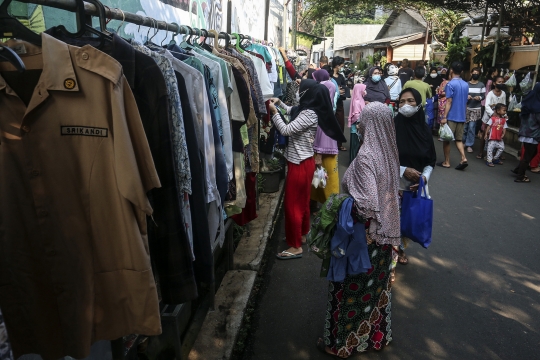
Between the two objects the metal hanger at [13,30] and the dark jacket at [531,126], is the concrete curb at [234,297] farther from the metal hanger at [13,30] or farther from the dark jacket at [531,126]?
the dark jacket at [531,126]

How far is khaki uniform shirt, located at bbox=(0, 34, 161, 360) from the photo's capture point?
4.92 feet

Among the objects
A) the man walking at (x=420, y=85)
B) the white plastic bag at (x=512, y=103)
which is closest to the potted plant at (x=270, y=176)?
the man walking at (x=420, y=85)

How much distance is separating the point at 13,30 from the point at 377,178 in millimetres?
2214

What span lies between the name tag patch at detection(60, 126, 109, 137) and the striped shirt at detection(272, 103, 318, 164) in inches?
125

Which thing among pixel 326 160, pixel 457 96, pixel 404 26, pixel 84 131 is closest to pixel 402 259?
pixel 326 160

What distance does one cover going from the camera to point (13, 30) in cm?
157

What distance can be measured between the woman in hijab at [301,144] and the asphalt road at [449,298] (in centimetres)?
37

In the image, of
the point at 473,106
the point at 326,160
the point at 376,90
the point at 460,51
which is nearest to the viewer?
the point at 326,160

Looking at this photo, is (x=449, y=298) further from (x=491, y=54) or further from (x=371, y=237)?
(x=491, y=54)

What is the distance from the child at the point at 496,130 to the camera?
8.88 meters

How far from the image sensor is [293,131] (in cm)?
462

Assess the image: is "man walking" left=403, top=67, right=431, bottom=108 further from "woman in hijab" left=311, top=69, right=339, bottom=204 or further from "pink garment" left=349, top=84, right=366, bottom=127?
"woman in hijab" left=311, top=69, right=339, bottom=204

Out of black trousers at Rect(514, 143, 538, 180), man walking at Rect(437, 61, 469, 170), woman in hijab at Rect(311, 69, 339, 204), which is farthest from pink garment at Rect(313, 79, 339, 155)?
black trousers at Rect(514, 143, 538, 180)

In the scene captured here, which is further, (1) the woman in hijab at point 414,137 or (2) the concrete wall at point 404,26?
(2) the concrete wall at point 404,26
